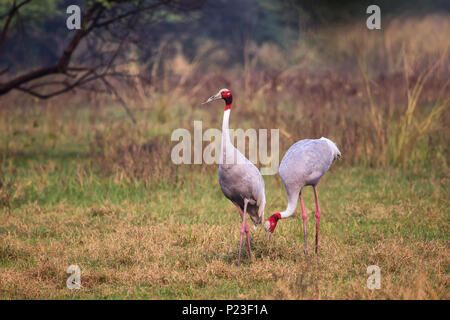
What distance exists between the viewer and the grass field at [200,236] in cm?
448

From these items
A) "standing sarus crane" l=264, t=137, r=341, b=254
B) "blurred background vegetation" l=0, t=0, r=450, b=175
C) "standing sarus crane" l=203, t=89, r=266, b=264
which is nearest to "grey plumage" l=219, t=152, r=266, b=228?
"standing sarus crane" l=203, t=89, r=266, b=264

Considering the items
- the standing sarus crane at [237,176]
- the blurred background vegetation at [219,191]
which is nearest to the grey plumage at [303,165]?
the standing sarus crane at [237,176]

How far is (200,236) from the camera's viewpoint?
5.66 meters

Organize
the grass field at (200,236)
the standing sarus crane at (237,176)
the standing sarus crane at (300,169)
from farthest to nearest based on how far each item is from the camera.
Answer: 1. the standing sarus crane at (300,169)
2. the standing sarus crane at (237,176)
3. the grass field at (200,236)

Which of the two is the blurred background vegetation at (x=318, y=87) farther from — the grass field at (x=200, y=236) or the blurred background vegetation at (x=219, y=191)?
the grass field at (x=200, y=236)

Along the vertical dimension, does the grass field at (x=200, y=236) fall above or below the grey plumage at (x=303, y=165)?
below

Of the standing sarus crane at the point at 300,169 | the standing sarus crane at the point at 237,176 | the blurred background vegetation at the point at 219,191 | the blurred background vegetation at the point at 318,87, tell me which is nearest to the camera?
the blurred background vegetation at the point at 219,191

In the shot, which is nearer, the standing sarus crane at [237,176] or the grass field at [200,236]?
the grass field at [200,236]

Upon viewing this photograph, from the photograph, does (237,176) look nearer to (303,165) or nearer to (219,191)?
(303,165)

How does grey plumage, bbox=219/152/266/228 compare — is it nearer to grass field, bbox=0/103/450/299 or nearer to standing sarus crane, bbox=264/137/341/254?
standing sarus crane, bbox=264/137/341/254

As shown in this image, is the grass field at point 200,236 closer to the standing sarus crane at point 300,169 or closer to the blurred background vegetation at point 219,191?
the blurred background vegetation at point 219,191

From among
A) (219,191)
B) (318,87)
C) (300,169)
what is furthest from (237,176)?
(318,87)

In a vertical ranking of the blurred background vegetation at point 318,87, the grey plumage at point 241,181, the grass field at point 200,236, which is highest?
the blurred background vegetation at point 318,87

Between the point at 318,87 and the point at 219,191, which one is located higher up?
the point at 318,87
